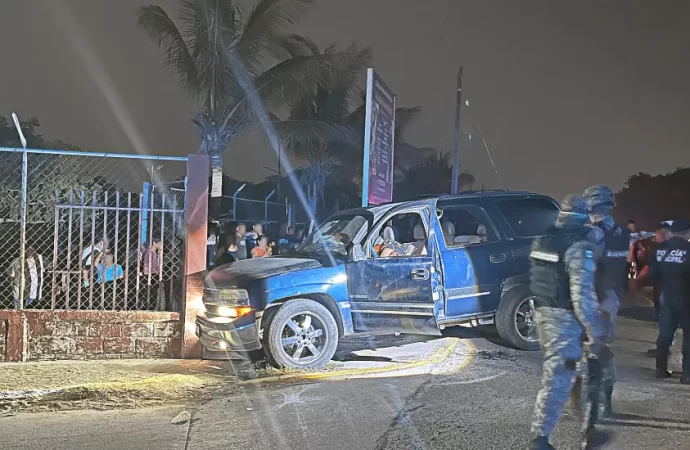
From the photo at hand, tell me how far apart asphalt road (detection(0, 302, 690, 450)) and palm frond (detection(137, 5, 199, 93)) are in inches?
435

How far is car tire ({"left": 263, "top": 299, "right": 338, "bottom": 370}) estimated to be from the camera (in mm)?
6914

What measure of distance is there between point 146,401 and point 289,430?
1.77 m

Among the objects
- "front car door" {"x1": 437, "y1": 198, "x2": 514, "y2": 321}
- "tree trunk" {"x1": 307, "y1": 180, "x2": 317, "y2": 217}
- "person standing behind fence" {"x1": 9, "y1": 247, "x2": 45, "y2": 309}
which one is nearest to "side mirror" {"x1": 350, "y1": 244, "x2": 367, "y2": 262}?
"front car door" {"x1": 437, "y1": 198, "x2": 514, "y2": 321}

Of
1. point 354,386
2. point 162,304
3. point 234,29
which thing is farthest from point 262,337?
point 234,29

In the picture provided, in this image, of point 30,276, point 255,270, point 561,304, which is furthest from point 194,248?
A: point 561,304

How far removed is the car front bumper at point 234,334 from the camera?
6879 mm

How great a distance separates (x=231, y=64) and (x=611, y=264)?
12065 mm

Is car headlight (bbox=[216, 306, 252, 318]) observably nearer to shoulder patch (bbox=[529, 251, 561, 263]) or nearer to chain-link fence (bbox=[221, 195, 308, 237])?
shoulder patch (bbox=[529, 251, 561, 263])

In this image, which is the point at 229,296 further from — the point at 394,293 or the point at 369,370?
the point at 394,293

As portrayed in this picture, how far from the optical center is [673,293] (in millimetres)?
6480

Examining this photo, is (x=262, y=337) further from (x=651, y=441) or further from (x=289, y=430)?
(x=651, y=441)

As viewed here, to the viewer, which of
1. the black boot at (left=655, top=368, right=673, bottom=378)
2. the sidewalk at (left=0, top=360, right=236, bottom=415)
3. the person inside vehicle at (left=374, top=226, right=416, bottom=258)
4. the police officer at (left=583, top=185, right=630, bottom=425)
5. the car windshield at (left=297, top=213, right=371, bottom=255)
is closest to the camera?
the police officer at (left=583, top=185, right=630, bottom=425)

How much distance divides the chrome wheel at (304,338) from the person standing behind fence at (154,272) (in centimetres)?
192

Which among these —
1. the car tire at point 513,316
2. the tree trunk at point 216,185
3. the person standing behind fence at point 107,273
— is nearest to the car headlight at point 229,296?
the person standing behind fence at point 107,273
